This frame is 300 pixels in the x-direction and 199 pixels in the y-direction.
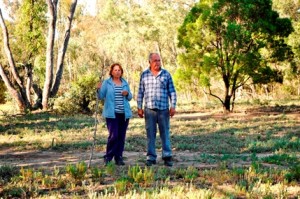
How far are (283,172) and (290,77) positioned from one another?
27.0 meters

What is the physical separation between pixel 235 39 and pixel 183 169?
12883 millimetres

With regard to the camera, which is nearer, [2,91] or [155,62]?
[155,62]

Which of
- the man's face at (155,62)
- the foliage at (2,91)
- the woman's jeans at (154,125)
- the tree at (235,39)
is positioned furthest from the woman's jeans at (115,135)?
the foliage at (2,91)

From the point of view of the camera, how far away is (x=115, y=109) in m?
6.93

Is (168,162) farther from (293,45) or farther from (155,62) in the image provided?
(293,45)

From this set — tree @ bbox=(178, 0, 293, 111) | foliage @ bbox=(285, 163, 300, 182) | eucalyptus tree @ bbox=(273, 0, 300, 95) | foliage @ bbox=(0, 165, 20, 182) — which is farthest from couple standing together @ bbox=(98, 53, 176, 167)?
eucalyptus tree @ bbox=(273, 0, 300, 95)

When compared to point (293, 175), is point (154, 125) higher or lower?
higher

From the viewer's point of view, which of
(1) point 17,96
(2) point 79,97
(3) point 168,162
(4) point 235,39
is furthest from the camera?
(1) point 17,96

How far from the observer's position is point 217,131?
42.3 feet

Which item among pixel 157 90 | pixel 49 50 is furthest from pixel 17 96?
pixel 157 90

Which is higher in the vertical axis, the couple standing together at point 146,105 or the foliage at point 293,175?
the couple standing together at point 146,105

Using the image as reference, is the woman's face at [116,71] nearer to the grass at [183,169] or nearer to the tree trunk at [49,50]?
the grass at [183,169]

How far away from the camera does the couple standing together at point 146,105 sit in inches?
273

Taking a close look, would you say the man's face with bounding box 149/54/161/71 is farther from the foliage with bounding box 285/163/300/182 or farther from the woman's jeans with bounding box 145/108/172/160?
the foliage with bounding box 285/163/300/182
